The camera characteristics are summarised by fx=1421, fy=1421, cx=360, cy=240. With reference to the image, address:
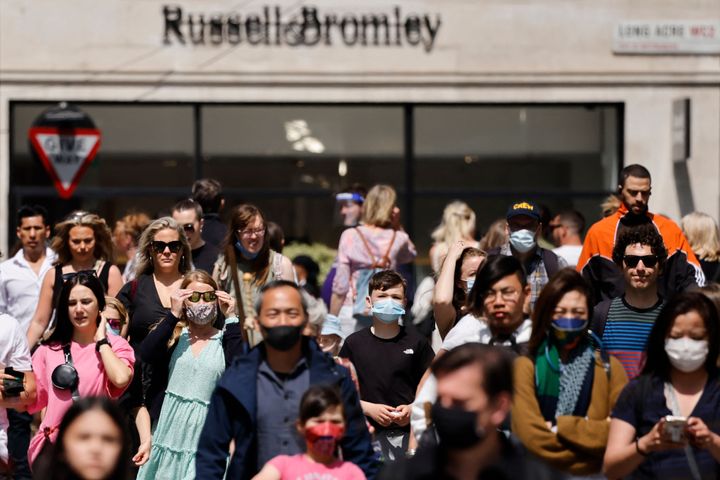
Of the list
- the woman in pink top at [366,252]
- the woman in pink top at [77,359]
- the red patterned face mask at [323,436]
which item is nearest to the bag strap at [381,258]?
the woman in pink top at [366,252]

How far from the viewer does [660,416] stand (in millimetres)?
6598

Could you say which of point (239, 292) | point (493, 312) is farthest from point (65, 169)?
point (493, 312)

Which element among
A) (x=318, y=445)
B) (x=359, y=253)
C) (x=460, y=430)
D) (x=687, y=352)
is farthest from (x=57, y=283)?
(x=460, y=430)

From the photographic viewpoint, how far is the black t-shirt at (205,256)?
10422 mm

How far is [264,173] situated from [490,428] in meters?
11.8

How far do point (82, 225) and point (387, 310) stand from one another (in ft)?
9.71

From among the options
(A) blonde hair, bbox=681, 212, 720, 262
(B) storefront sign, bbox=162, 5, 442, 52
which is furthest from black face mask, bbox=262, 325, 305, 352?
(B) storefront sign, bbox=162, 5, 442, 52

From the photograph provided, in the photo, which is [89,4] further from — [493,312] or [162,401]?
[493,312]

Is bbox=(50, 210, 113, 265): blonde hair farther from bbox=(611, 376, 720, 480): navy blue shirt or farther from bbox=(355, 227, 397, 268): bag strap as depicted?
bbox=(611, 376, 720, 480): navy blue shirt

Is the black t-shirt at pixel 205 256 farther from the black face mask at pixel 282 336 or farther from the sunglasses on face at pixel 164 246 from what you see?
the black face mask at pixel 282 336

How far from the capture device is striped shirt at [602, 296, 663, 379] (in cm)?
788

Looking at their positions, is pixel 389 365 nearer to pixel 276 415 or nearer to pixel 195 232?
pixel 276 415

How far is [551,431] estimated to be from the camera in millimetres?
6773

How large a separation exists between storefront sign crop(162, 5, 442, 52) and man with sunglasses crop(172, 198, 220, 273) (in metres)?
5.98
